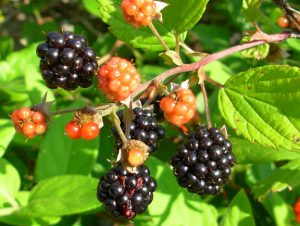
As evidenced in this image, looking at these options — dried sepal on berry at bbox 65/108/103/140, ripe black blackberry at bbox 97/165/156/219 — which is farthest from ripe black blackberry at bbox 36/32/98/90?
ripe black blackberry at bbox 97/165/156/219

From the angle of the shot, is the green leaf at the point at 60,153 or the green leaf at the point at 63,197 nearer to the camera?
the green leaf at the point at 63,197

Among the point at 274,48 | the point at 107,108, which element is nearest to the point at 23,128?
the point at 107,108

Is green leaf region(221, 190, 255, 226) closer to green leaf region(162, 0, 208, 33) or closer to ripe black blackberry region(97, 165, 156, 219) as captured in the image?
ripe black blackberry region(97, 165, 156, 219)

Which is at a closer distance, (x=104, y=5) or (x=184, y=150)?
(x=184, y=150)

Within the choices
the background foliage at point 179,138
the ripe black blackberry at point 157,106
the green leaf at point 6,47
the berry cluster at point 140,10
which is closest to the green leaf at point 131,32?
the background foliage at point 179,138

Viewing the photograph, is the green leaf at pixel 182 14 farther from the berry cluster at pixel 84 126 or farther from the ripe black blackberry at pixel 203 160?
the berry cluster at pixel 84 126

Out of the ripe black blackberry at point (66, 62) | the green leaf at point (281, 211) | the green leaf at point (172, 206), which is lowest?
the green leaf at point (281, 211)

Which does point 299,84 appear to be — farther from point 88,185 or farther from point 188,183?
point 88,185
